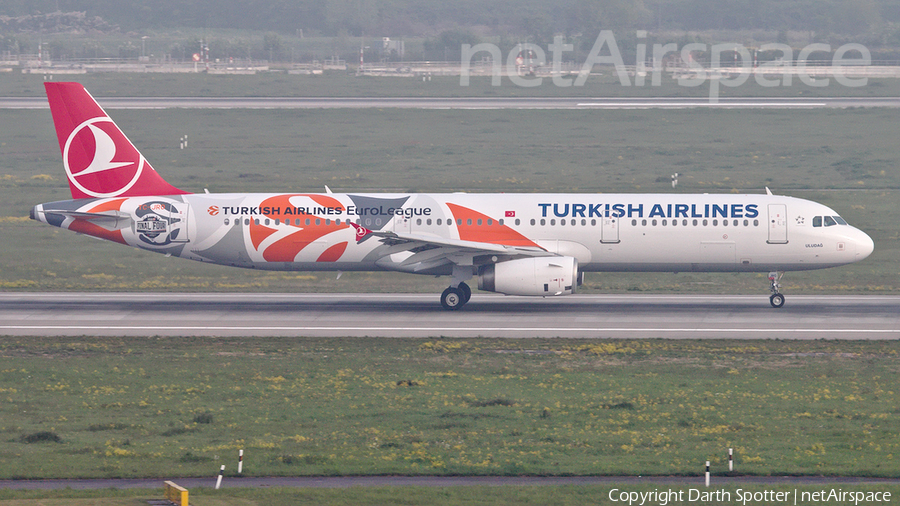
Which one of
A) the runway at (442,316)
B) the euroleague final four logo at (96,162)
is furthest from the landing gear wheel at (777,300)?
the euroleague final four logo at (96,162)

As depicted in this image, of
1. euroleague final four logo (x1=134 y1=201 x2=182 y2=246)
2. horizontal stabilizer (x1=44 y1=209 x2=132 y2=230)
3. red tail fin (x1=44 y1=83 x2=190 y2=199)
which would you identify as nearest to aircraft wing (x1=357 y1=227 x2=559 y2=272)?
euroleague final four logo (x1=134 y1=201 x2=182 y2=246)

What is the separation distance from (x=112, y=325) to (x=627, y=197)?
22480 millimetres

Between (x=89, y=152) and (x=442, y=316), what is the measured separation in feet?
57.0

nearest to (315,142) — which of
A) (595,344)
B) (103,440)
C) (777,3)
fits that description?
(595,344)

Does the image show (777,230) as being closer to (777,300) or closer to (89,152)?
(777,300)

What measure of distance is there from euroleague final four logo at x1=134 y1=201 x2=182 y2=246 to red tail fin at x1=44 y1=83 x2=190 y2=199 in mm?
1457

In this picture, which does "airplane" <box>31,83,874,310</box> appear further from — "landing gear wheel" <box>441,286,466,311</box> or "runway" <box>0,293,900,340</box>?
"runway" <box>0,293,900,340</box>

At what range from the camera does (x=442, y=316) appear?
142 ft

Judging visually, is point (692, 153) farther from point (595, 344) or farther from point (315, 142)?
point (595, 344)

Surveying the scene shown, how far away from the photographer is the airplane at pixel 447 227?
145ft

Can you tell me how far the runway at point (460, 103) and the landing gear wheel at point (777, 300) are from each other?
199 ft

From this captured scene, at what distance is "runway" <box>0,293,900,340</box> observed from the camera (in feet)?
129

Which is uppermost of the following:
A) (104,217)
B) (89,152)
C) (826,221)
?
(89,152)

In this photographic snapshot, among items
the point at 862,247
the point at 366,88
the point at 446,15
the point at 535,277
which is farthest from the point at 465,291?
the point at 446,15
